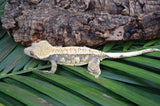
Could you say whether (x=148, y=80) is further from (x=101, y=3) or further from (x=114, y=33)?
(x=101, y=3)

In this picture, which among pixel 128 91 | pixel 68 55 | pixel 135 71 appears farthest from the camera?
pixel 68 55

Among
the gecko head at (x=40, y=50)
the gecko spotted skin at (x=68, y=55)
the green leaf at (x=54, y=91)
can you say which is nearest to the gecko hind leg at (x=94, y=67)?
the gecko spotted skin at (x=68, y=55)

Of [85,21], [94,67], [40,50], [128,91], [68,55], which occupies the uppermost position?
[85,21]

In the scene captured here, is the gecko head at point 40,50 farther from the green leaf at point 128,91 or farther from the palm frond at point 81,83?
the green leaf at point 128,91

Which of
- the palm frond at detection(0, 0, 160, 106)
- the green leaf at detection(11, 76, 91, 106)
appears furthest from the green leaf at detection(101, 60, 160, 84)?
the green leaf at detection(11, 76, 91, 106)

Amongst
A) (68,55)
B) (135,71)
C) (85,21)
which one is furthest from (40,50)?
(135,71)

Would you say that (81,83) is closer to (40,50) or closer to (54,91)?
(54,91)
